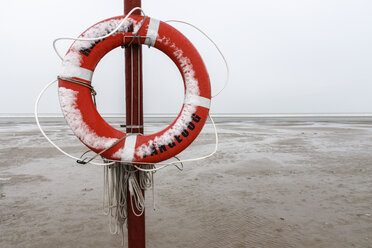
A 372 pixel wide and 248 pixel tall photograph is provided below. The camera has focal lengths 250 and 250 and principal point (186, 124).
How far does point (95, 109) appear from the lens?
1.72 metres

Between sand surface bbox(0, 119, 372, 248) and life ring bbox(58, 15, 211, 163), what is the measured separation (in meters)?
0.94

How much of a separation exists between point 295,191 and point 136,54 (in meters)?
2.74

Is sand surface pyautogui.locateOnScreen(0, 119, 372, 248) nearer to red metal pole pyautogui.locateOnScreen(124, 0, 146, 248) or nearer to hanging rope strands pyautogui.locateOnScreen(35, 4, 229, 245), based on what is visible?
hanging rope strands pyautogui.locateOnScreen(35, 4, 229, 245)

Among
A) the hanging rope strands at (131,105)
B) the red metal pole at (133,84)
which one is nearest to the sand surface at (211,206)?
the hanging rope strands at (131,105)

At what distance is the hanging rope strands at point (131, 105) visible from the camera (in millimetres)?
1651

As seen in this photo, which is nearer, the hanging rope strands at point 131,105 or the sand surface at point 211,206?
the hanging rope strands at point 131,105

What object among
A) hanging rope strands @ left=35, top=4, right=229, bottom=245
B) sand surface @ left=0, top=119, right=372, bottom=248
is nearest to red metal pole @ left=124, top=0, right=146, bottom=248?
hanging rope strands @ left=35, top=4, right=229, bottom=245

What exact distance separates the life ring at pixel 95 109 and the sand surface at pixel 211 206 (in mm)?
945

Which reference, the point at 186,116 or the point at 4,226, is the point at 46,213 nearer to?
the point at 4,226

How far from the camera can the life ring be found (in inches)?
65.0

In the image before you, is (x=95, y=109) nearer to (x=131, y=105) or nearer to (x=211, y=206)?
(x=131, y=105)

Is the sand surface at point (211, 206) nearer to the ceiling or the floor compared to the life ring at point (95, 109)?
nearer to the floor

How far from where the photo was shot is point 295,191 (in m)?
3.29

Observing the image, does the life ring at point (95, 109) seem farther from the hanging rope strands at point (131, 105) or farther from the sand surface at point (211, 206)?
the sand surface at point (211, 206)
